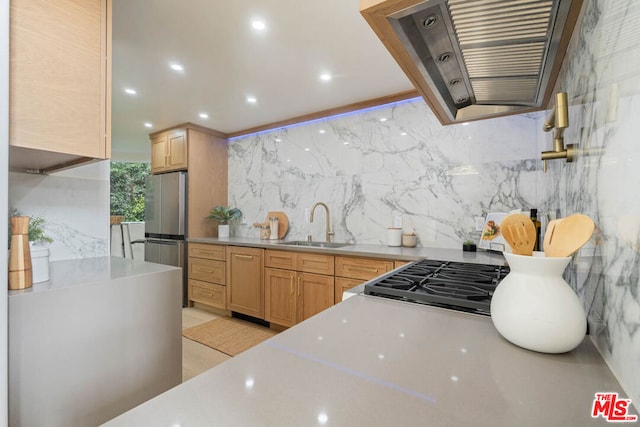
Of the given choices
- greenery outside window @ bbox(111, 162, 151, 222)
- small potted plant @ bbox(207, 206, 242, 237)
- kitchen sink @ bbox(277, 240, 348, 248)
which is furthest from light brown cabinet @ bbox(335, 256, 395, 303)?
greenery outside window @ bbox(111, 162, 151, 222)

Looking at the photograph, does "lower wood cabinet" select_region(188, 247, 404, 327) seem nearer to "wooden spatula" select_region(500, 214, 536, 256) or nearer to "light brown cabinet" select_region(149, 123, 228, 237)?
"light brown cabinet" select_region(149, 123, 228, 237)

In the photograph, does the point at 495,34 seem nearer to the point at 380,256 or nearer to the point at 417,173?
the point at 380,256

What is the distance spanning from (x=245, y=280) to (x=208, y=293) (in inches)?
27.8

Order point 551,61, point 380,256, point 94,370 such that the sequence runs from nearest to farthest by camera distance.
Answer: point 551,61
point 94,370
point 380,256

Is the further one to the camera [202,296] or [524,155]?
[202,296]

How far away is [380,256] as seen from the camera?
7.42ft

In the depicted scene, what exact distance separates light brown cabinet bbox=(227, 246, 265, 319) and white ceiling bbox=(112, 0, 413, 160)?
1.66 metres

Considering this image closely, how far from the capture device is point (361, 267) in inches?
93.5

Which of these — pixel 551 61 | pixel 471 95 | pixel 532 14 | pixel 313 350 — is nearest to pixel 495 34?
pixel 532 14

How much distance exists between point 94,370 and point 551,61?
210 centimetres

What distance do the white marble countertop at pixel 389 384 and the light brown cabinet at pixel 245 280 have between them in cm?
246

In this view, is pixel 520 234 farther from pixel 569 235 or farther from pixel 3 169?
pixel 3 169

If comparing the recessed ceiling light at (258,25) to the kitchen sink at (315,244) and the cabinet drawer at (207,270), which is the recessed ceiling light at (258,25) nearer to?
the kitchen sink at (315,244)

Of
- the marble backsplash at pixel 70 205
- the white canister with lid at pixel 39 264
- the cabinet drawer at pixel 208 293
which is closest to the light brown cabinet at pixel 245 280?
the cabinet drawer at pixel 208 293
